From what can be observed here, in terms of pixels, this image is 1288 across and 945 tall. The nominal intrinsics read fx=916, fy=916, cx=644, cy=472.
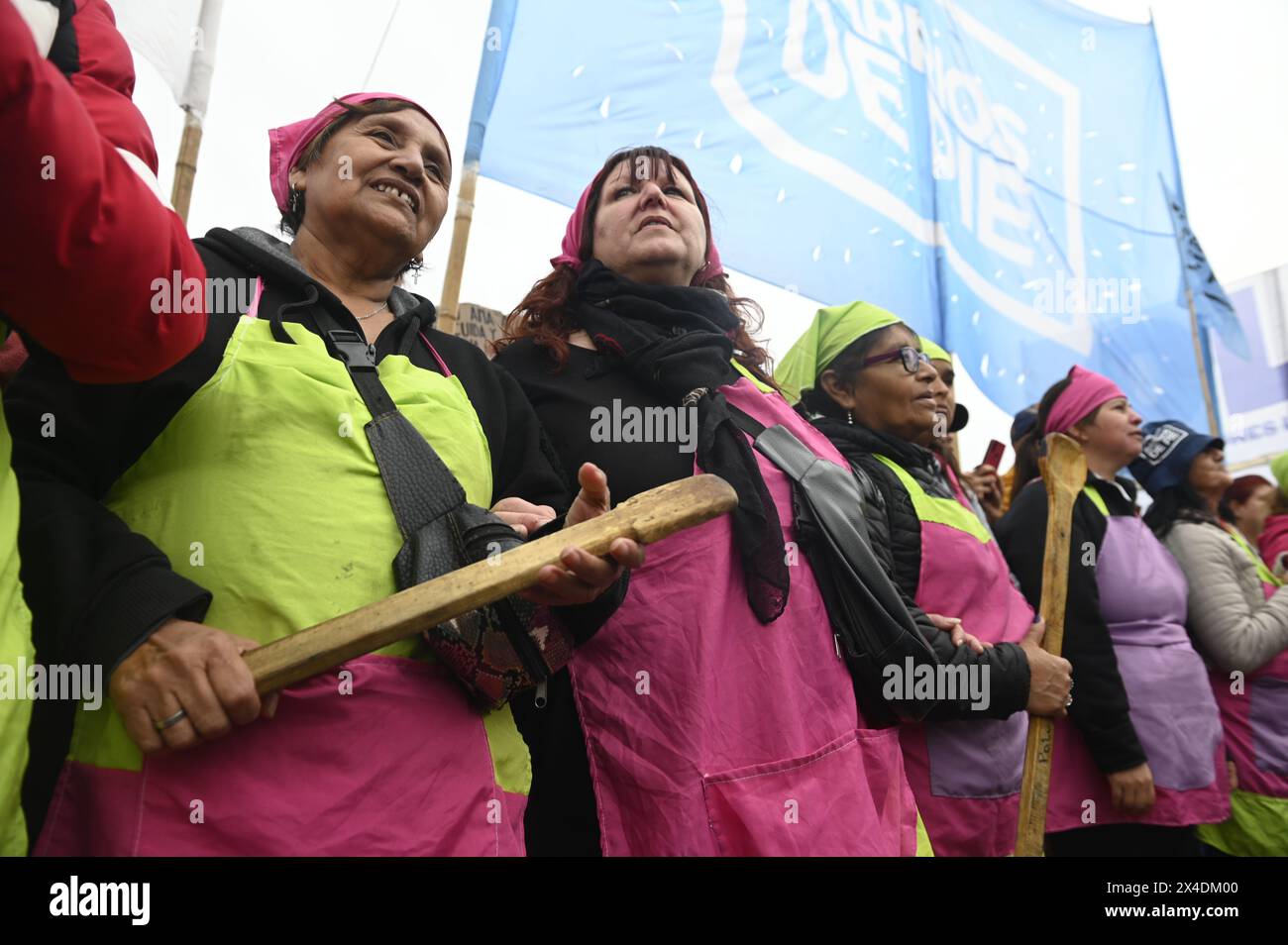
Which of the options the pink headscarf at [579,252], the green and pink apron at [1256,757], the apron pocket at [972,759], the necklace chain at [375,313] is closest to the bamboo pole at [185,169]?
the pink headscarf at [579,252]

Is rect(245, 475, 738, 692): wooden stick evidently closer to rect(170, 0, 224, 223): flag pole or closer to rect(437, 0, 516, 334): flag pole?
rect(437, 0, 516, 334): flag pole

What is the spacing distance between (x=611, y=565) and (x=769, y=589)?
0.65 m

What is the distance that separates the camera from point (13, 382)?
4.13 feet

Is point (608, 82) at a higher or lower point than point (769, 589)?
higher

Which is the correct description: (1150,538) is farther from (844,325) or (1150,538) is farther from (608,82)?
(608,82)

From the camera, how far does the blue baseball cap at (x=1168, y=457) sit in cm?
405

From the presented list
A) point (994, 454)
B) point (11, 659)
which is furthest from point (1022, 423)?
point (11, 659)

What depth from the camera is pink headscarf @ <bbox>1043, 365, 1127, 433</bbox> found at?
3629 millimetres

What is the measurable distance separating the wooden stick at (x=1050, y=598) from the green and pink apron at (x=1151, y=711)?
15cm

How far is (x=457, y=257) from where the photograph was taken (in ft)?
12.2

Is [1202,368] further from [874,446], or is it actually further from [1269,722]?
[874,446]

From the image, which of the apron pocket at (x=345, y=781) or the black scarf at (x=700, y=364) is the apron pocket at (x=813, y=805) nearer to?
the black scarf at (x=700, y=364)

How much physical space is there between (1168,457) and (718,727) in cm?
329

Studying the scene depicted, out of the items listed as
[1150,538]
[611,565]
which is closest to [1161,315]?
[1150,538]
